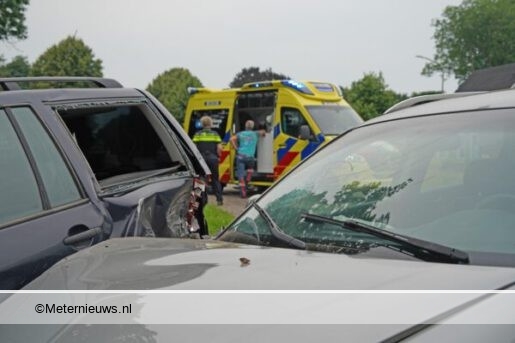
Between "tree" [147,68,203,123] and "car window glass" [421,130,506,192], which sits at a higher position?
"tree" [147,68,203,123]

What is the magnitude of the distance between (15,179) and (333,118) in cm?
1111

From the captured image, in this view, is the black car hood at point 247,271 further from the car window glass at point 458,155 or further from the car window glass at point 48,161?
the car window glass at point 48,161

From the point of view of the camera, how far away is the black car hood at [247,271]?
1.62 metres

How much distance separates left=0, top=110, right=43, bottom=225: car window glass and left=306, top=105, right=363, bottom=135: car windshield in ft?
34.4

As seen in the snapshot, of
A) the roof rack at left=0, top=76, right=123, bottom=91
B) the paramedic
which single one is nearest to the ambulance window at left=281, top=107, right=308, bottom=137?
the paramedic

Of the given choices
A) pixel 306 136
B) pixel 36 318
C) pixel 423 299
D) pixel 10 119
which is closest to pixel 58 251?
pixel 10 119

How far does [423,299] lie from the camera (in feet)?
4.89

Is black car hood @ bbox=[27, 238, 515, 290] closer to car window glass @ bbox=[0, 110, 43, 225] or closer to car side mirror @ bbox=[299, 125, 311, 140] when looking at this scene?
car window glass @ bbox=[0, 110, 43, 225]

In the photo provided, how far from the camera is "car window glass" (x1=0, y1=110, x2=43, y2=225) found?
9.31ft

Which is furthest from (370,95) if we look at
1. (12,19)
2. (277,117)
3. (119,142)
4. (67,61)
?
(119,142)

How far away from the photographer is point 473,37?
2574 inches

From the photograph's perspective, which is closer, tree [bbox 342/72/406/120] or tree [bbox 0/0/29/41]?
tree [bbox 0/0/29/41]

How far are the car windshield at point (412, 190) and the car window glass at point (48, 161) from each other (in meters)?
0.94

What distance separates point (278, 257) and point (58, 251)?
Answer: 127 cm
